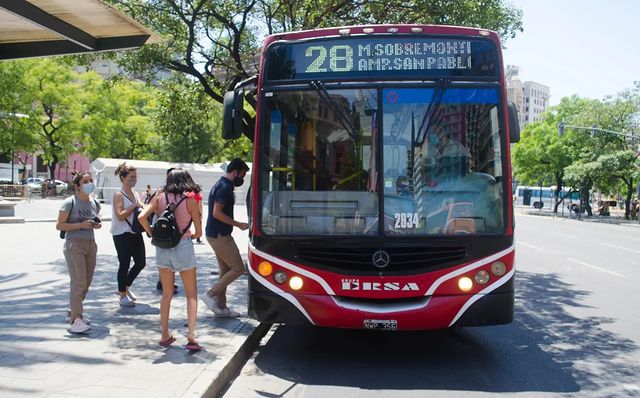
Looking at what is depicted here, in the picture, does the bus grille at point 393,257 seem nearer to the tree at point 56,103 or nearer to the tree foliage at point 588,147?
the tree foliage at point 588,147

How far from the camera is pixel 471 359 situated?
653 centimetres

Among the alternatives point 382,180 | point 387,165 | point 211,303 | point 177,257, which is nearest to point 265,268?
point 177,257

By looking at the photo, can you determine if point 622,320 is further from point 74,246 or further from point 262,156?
point 74,246

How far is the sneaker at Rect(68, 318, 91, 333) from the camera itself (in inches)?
255

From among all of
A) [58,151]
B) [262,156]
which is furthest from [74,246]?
[58,151]

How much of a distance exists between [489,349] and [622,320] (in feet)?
9.45

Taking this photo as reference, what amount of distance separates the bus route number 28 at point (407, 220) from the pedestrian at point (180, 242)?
1.84 m

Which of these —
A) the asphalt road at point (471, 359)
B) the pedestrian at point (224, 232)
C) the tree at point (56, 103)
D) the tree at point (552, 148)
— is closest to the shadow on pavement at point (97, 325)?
the pedestrian at point (224, 232)

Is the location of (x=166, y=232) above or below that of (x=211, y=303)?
above

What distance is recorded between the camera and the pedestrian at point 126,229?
7.72 metres

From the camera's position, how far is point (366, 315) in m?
5.86

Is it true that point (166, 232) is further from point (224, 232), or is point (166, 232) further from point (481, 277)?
point (481, 277)

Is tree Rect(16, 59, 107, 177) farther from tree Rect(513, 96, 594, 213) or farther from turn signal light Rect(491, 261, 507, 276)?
turn signal light Rect(491, 261, 507, 276)

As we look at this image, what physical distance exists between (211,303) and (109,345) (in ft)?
5.43
